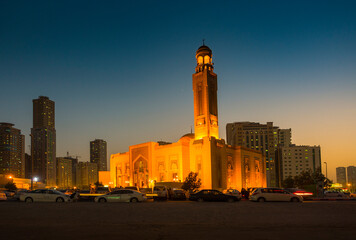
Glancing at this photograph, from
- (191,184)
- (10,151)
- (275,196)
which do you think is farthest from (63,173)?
(275,196)

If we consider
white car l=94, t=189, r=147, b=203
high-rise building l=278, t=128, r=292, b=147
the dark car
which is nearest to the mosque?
the dark car

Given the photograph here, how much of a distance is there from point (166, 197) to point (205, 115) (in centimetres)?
3843

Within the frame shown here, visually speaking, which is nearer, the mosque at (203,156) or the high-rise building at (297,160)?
the mosque at (203,156)

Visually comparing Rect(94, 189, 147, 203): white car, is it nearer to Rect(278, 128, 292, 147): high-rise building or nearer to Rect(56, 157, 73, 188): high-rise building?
Rect(278, 128, 292, 147): high-rise building

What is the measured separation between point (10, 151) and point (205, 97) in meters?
118

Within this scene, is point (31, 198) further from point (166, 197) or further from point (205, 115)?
point (205, 115)

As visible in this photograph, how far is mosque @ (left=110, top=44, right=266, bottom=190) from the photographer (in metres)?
68.1

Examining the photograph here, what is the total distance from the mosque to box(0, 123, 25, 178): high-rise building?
92.8 metres

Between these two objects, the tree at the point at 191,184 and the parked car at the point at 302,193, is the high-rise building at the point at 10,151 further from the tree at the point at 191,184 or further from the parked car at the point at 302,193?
the parked car at the point at 302,193

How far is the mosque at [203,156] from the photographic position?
223ft

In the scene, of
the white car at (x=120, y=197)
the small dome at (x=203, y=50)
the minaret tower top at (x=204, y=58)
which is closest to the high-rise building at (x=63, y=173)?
the minaret tower top at (x=204, y=58)

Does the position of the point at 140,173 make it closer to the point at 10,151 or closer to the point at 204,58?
the point at 204,58

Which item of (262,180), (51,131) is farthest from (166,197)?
(51,131)

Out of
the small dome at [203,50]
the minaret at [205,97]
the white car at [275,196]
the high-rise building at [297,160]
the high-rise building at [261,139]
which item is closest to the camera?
the white car at [275,196]
